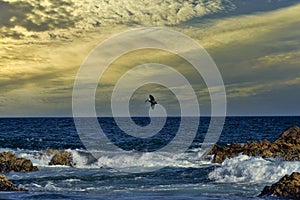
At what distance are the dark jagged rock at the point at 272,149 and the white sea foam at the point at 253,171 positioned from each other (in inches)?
176

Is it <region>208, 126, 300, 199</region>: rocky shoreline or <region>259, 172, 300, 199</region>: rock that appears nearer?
<region>259, 172, 300, 199</region>: rock

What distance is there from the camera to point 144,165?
31984 millimetres

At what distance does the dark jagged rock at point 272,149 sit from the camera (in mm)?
29422

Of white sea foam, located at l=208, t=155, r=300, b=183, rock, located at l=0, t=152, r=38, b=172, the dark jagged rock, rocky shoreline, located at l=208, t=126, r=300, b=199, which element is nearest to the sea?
white sea foam, located at l=208, t=155, r=300, b=183

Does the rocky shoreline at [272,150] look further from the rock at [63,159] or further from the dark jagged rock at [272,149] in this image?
the rock at [63,159]

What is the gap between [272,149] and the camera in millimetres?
30078

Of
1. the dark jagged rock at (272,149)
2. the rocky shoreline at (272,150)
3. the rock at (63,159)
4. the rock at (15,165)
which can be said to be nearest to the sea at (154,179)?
the rock at (63,159)

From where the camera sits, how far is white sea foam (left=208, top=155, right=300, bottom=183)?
22969 mm

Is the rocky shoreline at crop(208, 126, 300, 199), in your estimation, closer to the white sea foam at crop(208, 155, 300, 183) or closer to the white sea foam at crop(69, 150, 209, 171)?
the white sea foam at crop(69, 150, 209, 171)

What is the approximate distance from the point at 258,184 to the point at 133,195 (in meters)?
6.47

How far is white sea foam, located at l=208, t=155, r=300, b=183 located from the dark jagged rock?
14.7 feet

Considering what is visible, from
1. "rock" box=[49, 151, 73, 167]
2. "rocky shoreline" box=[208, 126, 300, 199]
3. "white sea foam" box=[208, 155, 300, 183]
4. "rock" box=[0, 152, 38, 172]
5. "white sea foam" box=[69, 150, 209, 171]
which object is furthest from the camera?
"rock" box=[49, 151, 73, 167]

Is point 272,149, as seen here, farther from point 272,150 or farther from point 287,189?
point 287,189

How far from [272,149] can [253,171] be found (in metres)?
6.80
